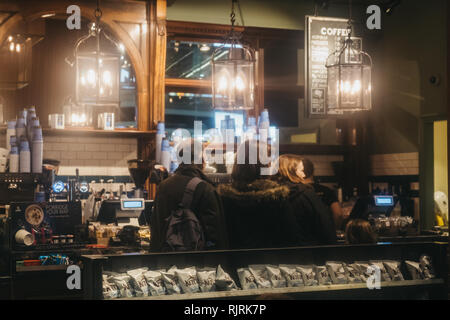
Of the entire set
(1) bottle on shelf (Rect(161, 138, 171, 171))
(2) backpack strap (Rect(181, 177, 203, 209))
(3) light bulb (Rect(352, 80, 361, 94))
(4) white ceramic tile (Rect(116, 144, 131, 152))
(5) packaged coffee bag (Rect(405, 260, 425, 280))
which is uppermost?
(3) light bulb (Rect(352, 80, 361, 94))

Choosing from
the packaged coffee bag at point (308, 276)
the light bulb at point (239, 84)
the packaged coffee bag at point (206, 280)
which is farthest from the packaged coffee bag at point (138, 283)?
the light bulb at point (239, 84)

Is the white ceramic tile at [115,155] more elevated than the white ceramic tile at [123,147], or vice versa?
the white ceramic tile at [123,147]

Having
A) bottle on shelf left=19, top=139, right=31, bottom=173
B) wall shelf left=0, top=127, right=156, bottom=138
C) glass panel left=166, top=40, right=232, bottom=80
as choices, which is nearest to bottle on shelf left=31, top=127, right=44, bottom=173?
bottle on shelf left=19, top=139, right=31, bottom=173

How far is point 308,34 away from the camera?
7.01 m

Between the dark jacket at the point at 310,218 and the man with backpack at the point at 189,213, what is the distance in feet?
1.62

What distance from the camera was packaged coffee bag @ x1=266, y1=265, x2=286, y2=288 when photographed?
3.58 metres

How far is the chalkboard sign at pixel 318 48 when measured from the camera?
700 centimetres

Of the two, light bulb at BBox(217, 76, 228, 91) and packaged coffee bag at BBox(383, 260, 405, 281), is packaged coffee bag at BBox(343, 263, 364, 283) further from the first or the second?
light bulb at BBox(217, 76, 228, 91)

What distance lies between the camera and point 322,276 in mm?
3709

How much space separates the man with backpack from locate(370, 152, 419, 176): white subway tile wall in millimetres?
4553

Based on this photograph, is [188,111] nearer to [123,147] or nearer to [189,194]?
[123,147]

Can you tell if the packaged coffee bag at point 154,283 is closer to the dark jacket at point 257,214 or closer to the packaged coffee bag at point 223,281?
the packaged coffee bag at point 223,281
